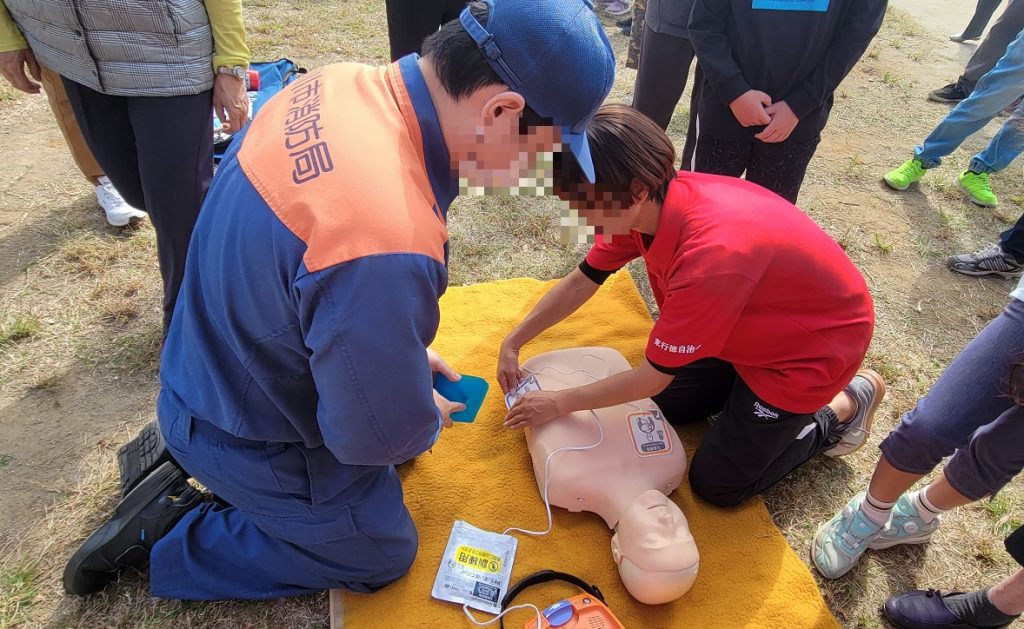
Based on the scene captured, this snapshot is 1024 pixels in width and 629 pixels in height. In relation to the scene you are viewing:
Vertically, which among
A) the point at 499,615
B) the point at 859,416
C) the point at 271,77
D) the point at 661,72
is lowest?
the point at 499,615

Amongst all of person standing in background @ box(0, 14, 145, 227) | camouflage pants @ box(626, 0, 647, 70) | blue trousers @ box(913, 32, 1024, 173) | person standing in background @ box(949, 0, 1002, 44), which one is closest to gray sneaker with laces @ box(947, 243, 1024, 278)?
blue trousers @ box(913, 32, 1024, 173)

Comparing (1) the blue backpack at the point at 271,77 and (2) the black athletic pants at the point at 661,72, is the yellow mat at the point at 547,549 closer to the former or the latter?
(2) the black athletic pants at the point at 661,72

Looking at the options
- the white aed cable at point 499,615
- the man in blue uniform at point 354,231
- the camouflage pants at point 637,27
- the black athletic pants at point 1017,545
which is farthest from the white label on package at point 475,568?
the camouflage pants at point 637,27

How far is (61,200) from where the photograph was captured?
3.18m

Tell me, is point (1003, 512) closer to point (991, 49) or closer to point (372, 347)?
point (372, 347)

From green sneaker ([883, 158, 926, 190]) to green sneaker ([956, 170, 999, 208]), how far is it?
25 cm

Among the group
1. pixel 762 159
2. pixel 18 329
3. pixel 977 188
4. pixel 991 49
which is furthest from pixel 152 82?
pixel 991 49

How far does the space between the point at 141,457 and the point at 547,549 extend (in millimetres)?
1316

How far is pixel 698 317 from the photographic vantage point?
156 centimetres

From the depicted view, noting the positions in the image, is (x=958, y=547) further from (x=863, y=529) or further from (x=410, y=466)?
(x=410, y=466)

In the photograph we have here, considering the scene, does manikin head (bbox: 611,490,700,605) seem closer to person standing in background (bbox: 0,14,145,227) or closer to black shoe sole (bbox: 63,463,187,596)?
black shoe sole (bbox: 63,463,187,596)

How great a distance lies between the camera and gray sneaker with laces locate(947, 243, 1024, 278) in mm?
3250

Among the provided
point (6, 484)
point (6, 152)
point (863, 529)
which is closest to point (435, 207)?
point (863, 529)

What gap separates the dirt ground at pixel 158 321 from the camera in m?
1.87
